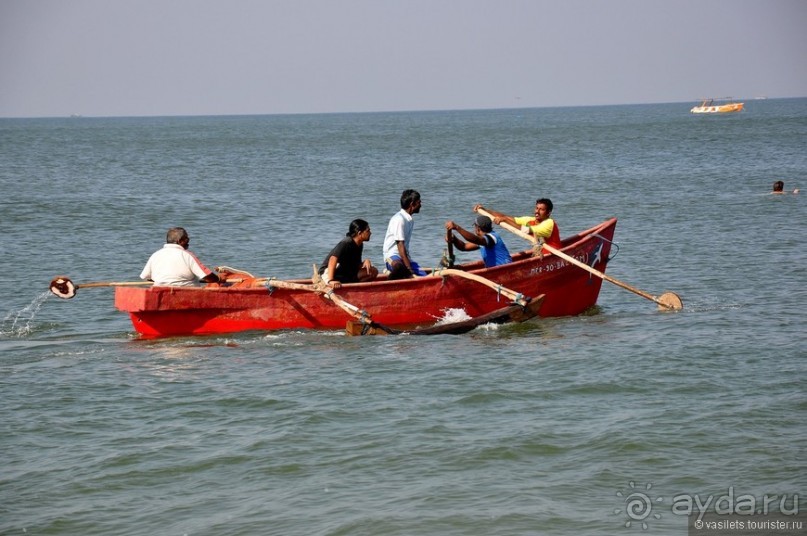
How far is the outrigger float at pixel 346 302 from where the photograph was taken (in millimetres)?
13008

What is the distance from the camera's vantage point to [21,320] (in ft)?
49.5

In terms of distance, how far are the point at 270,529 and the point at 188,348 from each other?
5559mm

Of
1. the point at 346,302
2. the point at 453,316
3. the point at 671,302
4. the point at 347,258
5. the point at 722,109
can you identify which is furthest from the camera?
the point at 722,109

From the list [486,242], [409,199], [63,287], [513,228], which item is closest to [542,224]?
[513,228]

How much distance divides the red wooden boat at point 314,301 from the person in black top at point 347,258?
26cm

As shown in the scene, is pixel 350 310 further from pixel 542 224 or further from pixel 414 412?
pixel 542 224

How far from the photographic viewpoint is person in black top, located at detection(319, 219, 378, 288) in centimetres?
1302

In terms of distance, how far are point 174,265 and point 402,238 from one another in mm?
2890

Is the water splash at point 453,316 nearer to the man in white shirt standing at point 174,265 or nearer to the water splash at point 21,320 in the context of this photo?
the man in white shirt standing at point 174,265

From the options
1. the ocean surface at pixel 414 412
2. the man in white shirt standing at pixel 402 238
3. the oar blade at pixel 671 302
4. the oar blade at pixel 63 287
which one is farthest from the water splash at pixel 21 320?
the oar blade at pixel 671 302

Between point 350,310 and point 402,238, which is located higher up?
point 402,238

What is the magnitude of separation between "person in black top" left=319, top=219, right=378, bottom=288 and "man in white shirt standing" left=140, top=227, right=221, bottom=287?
1517mm

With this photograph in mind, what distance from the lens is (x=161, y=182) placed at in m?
41.8

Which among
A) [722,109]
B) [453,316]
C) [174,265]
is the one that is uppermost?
[722,109]
